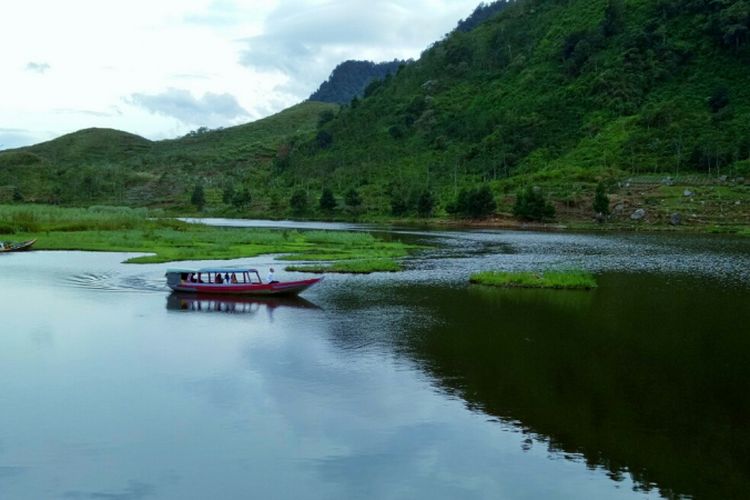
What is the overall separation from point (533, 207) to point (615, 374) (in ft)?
393

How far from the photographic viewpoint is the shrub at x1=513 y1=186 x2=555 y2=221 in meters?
149

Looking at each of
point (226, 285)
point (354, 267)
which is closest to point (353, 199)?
point (354, 267)

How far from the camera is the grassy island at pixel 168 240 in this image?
262 ft

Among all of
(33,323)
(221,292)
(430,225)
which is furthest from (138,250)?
(430,225)

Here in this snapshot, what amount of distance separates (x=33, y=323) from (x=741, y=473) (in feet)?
133

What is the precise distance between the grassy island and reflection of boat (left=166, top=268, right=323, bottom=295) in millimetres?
16150

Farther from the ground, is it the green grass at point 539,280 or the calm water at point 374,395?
the green grass at point 539,280

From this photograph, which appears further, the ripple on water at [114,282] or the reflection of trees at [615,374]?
the ripple on water at [114,282]

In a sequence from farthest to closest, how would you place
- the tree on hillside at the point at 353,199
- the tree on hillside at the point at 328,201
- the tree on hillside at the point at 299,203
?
the tree on hillside at the point at 299,203, the tree on hillside at the point at 328,201, the tree on hillside at the point at 353,199

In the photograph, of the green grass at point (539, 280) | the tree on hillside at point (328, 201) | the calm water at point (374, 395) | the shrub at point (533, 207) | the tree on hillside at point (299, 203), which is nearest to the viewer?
the calm water at point (374, 395)

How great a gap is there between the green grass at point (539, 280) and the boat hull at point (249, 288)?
55.0 ft

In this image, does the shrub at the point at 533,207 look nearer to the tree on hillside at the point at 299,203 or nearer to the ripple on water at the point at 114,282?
the tree on hillside at the point at 299,203

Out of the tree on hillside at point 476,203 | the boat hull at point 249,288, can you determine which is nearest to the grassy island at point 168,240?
the boat hull at point 249,288

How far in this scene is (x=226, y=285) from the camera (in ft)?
177
